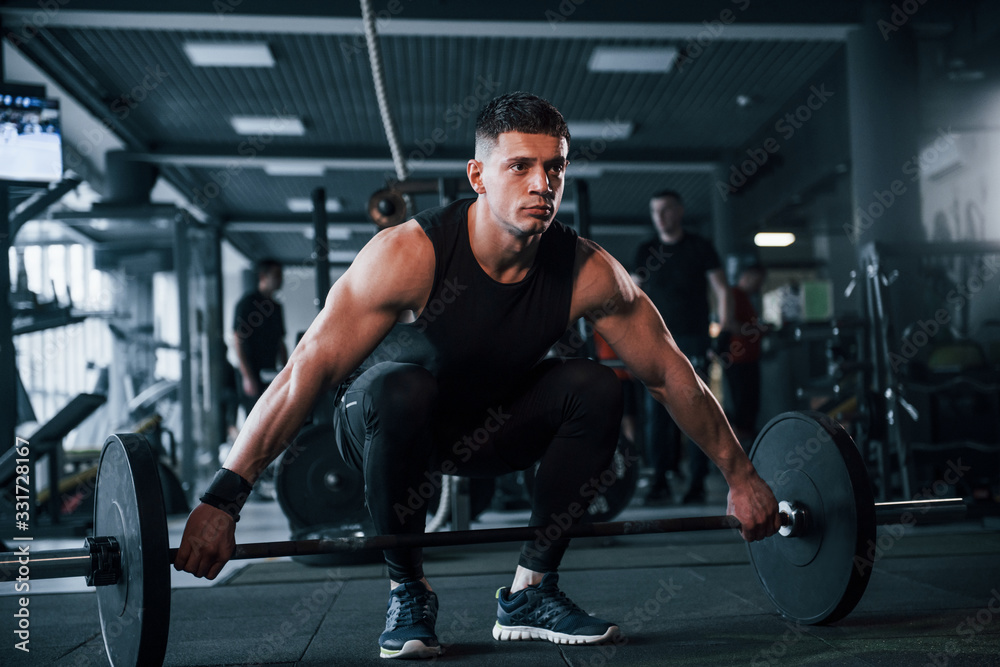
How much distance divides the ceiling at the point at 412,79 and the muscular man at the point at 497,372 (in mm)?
1276

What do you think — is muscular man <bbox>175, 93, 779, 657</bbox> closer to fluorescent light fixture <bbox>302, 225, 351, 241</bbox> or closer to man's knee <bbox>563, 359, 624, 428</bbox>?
man's knee <bbox>563, 359, 624, 428</bbox>

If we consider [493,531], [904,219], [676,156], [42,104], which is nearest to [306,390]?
[493,531]

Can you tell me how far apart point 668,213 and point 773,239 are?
5.48 meters

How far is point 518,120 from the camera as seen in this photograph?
1.31 m

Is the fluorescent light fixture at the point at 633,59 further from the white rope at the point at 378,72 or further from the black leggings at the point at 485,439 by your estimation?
the black leggings at the point at 485,439

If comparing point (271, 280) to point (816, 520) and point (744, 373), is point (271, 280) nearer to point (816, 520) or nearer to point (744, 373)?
point (744, 373)

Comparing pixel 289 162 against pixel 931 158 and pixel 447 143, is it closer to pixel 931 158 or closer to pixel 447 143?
pixel 447 143

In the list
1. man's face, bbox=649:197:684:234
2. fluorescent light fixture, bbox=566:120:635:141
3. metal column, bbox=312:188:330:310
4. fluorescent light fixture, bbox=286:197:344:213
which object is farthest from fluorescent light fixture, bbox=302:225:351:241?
metal column, bbox=312:188:330:310

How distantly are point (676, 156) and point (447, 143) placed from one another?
2020 millimetres

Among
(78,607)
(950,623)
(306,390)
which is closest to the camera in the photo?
(306,390)

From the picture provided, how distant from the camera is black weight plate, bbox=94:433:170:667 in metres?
1.11

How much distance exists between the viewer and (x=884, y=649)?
4.39ft

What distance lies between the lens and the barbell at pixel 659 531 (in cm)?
114

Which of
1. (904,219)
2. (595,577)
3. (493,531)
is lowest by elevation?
(595,577)
